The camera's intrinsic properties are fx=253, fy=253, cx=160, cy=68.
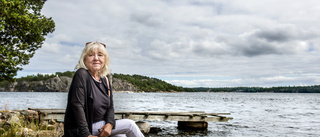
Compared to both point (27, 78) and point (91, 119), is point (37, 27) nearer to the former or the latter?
point (91, 119)

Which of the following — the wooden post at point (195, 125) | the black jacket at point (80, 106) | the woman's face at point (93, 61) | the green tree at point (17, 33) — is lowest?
the wooden post at point (195, 125)

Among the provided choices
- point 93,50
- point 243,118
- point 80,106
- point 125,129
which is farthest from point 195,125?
point 80,106

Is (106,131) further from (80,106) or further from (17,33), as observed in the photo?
(17,33)

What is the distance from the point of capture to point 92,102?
3500 millimetres

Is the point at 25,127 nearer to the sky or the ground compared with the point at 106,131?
nearer to the ground

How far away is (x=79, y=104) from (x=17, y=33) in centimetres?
1444

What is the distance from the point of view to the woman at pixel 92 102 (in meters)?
3.34

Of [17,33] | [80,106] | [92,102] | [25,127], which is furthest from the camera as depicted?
[17,33]

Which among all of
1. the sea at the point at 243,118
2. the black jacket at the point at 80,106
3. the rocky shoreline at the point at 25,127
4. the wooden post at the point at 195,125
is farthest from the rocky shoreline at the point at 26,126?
the wooden post at the point at 195,125

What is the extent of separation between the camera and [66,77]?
176 meters

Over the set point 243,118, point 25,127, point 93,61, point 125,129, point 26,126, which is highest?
point 93,61

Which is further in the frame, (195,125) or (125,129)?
(195,125)

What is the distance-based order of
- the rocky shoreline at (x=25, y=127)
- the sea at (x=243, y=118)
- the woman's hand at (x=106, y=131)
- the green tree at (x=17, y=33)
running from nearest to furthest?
1. the woman's hand at (x=106, y=131)
2. the rocky shoreline at (x=25, y=127)
3. the green tree at (x=17, y=33)
4. the sea at (x=243, y=118)

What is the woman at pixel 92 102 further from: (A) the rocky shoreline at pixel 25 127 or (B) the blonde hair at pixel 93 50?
(A) the rocky shoreline at pixel 25 127
